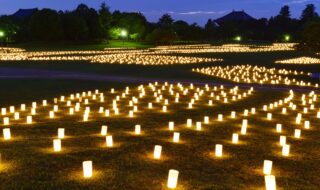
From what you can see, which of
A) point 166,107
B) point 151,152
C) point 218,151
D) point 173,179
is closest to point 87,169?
point 173,179

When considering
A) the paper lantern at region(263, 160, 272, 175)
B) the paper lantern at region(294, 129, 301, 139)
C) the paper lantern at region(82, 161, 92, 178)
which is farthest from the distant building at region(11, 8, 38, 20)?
the paper lantern at region(263, 160, 272, 175)

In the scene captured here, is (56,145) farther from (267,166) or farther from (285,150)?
(285,150)

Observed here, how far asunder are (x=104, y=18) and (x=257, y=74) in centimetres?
5281

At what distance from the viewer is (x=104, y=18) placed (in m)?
74.9

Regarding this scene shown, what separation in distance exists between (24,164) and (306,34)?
22.4m

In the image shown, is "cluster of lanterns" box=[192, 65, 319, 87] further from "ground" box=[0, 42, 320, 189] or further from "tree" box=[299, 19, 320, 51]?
"ground" box=[0, 42, 320, 189]

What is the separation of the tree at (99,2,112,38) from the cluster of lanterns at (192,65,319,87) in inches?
1918

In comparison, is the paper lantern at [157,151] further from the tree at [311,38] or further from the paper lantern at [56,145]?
the tree at [311,38]

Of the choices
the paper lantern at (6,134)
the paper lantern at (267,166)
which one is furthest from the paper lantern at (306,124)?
the paper lantern at (6,134)

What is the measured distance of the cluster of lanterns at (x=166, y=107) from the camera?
30.7ft

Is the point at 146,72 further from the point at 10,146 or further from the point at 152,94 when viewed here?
the point at 10,146

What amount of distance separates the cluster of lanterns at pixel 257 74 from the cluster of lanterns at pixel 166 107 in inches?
170

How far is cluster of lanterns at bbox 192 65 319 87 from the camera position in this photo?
22078mm

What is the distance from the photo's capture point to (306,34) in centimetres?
2661
